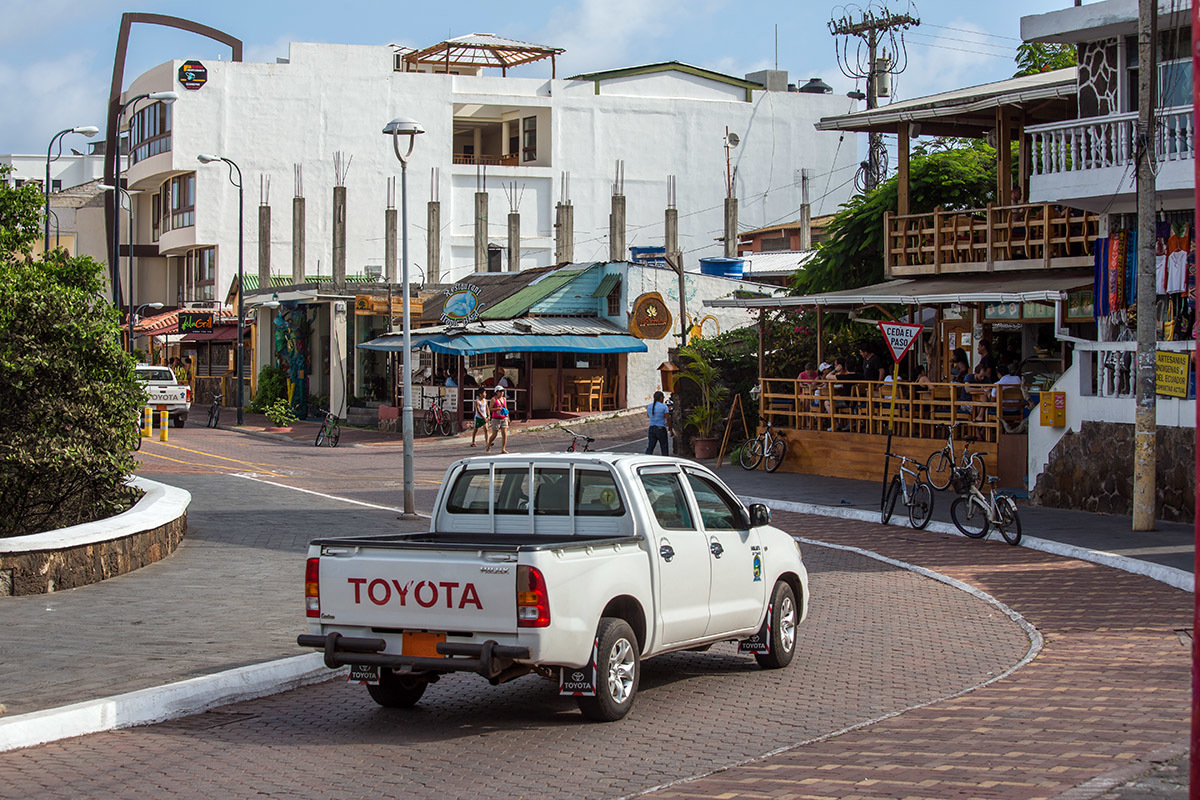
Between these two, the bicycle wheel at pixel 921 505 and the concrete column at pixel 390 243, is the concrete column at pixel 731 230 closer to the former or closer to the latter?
the concrete column at pixel 390 243

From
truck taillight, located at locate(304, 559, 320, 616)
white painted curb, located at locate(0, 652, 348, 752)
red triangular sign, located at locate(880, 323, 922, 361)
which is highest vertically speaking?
red triangular sign, located at locate(880, 323, 922, 361)

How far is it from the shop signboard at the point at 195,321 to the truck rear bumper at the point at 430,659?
169ft

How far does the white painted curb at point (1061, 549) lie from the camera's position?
46.2 ft

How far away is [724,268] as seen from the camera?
1881 inches

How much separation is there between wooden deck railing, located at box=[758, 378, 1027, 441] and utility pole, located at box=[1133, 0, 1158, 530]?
508 cm

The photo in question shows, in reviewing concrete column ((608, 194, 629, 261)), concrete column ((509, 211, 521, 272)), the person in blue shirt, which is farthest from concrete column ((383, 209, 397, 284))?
the person in blue shirt

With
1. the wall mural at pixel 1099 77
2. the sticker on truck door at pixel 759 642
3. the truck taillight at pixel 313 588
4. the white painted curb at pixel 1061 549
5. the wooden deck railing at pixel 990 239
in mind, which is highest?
the wall mural at pixel 1099 77

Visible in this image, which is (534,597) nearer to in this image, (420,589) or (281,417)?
(420,589)

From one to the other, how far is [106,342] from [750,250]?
180ft

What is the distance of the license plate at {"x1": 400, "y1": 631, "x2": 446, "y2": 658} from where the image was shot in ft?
26.0

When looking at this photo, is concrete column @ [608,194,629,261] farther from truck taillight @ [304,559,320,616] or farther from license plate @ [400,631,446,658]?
license plate @ [400,631,446,658]

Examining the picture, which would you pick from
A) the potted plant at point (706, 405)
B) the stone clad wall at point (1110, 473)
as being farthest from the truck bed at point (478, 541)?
the potted plant at point (706, 405)

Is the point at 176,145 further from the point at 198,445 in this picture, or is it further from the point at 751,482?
the point at 751,482

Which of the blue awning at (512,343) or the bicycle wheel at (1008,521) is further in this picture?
the blue awning at (512,343)
